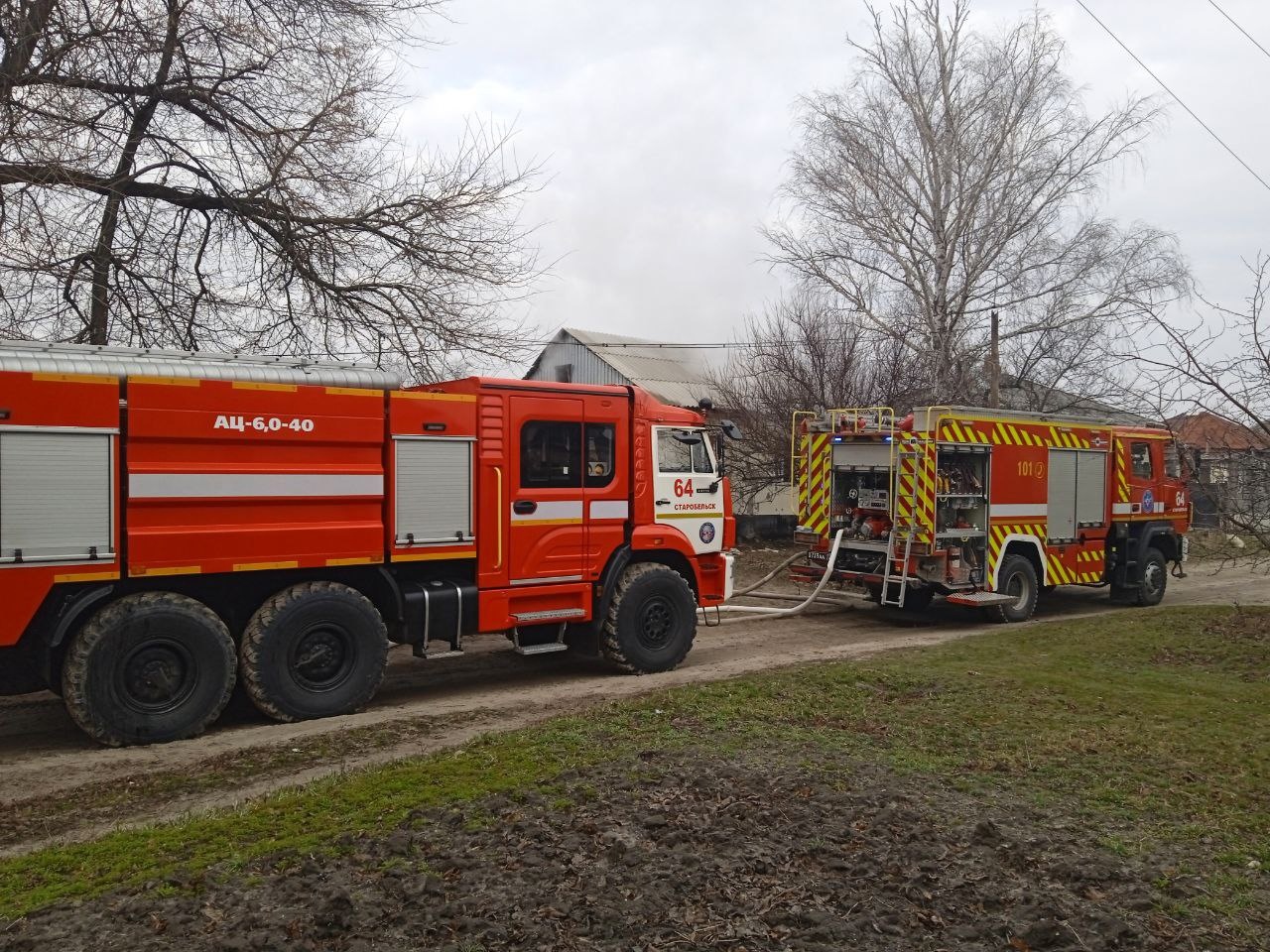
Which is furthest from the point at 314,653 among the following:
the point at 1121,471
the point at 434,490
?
the point at 1121,471

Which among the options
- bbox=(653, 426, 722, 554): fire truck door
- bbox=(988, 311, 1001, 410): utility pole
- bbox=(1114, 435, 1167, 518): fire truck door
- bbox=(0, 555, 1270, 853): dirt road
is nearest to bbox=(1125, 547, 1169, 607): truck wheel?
bbox=(1114, 435, 1167, 518): fire truck door

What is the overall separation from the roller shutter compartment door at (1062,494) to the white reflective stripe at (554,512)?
8.48 meters

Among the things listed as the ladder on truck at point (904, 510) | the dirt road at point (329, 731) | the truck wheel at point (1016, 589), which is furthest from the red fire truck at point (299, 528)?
the truck wheel at point (1016, 589)

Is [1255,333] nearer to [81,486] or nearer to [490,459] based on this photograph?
[490,459]

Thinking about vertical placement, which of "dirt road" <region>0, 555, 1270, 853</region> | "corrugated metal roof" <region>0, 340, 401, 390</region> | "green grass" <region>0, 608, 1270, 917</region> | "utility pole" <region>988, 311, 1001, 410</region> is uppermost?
"utility pole" <region>988, 311, 1001, 410</region>

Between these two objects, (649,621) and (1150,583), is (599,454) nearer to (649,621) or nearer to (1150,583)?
(649,621)

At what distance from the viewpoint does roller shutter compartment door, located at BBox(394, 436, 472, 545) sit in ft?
29.1

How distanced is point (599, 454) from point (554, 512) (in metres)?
0.79

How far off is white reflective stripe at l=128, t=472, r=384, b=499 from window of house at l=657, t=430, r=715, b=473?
10.4 feet

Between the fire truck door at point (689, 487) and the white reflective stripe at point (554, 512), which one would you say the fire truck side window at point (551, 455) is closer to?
the white reflective stripe at point (554, 512)

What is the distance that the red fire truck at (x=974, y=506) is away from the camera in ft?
45.0

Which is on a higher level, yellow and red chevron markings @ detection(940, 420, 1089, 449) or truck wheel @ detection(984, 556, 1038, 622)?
yellow and red chevron markings @ detection(940, 420, 1089, 449)

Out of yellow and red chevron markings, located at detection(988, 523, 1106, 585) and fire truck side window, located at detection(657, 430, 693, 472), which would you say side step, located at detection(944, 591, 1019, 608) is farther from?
fire truck side window, located at detection(657, 430, 693, 472)

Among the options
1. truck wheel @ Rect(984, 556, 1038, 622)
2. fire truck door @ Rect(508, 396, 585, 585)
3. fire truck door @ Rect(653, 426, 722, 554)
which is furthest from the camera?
truck wheel @ Rect(984, 556, 1038, 622)
